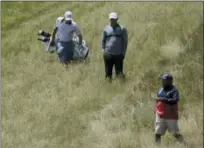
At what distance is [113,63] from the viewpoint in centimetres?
1371

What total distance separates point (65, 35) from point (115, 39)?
96.9 inches

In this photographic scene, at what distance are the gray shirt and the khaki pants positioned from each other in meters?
3.59

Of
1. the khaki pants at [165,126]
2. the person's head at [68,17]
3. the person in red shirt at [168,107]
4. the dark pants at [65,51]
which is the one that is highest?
the person's head at [68,17]

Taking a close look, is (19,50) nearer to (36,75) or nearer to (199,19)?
(36,75)

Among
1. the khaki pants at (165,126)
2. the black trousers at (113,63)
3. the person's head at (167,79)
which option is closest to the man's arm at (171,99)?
the person's head at (167,79)

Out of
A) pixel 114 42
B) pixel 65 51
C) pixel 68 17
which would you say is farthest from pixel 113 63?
pixel 65 51

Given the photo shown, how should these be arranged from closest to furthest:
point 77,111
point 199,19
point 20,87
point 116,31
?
point 77,111, point 116,31, point 20,87, point 199,19

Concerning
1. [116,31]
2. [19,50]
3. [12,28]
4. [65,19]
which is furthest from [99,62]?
[12,28]

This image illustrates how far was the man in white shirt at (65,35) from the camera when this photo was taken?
15320 mm

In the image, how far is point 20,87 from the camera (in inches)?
592

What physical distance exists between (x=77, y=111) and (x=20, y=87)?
3041 mm

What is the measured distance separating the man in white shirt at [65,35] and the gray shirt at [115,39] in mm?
2060

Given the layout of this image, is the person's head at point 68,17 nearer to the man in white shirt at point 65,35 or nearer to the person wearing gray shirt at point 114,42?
the man in white shirt at point 65,35

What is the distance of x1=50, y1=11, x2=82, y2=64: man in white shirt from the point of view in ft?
50.3
